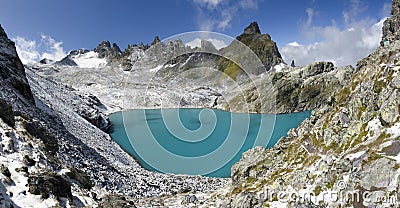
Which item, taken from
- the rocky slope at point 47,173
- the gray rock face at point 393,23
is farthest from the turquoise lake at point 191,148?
the gray rock face at point 393,23

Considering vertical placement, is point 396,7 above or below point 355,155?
above

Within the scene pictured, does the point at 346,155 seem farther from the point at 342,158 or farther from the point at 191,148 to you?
the point at 191,148

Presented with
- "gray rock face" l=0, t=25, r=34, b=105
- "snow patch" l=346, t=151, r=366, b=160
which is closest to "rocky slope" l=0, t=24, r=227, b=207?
"gray rock face" l=0, t=25, r=34, b=105

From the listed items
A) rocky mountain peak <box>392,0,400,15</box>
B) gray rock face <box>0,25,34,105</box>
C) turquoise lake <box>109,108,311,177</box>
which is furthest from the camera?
rocky mountain peak <box>392,0,400,15</box>

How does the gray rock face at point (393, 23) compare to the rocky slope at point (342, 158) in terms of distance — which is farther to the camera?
the gray rock face at point (393, 23)

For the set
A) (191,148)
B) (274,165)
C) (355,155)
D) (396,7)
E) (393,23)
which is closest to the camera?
(355,155)

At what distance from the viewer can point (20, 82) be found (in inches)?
1742

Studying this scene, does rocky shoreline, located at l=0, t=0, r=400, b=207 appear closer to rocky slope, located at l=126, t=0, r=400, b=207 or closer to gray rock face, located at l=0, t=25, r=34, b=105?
rocky slope, located at l=126, t=0, r=400, b=207

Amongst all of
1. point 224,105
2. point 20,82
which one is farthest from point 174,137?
point 224,105

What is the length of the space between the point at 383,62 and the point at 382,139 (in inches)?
328

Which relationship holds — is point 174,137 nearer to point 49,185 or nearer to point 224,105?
point 49,185

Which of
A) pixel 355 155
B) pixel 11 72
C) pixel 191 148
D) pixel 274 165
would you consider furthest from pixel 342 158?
pixel 191 148

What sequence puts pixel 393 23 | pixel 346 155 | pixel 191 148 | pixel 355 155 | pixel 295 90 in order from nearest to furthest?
pixel 355 155
pixel 346 155
pixel 191 148
pixel 393 23
pixel 295 90

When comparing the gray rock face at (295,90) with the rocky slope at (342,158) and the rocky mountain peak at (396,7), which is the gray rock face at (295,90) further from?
the rocky slope at (342,158)
